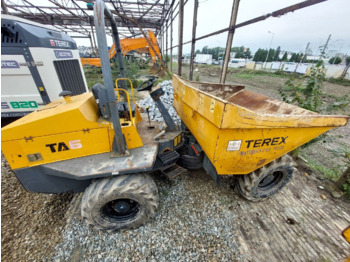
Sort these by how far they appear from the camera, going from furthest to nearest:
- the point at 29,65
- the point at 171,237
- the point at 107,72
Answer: the point at 29,65
the point at 171,237
the point at 107,72

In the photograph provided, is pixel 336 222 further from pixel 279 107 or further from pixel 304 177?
pixel 279 107

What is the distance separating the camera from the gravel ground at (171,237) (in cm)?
182

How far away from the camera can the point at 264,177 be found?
2.28 m

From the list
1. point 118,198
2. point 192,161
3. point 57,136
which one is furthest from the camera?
point 192,161

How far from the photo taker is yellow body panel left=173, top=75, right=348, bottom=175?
5.30 ft

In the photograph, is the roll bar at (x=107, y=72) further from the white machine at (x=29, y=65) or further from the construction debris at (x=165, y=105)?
the construction debris at (x=165, y=105)

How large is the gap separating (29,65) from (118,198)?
3.25 metres

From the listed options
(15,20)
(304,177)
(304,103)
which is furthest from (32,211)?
(304,103)

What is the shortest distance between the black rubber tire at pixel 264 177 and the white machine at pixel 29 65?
4103 mm

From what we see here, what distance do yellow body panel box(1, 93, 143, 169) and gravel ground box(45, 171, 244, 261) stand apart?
997mm

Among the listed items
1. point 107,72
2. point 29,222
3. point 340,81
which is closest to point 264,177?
point 107,72

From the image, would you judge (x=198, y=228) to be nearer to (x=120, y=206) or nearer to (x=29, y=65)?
(x=120, y=206)

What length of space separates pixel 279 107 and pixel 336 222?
181cm

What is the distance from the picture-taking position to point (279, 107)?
2.48 meters
